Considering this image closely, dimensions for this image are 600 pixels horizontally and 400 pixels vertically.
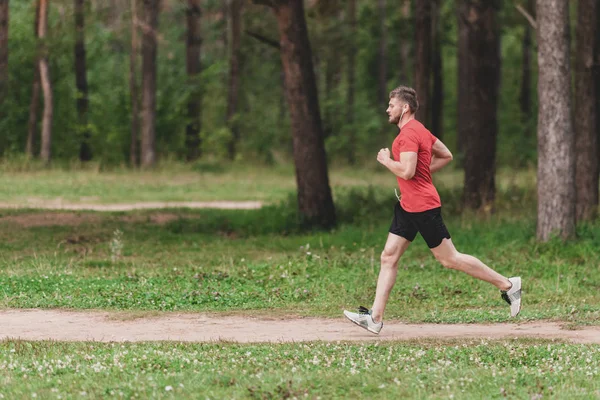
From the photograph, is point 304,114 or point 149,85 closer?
point 304,114

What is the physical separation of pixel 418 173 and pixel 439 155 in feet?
1.73

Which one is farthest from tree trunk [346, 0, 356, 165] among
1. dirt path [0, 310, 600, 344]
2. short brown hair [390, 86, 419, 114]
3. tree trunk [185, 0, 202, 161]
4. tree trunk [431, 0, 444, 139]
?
short brown hair [390, 86, 419, 114]

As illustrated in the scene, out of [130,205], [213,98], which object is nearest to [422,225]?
[130,205]

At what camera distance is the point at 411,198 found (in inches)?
400

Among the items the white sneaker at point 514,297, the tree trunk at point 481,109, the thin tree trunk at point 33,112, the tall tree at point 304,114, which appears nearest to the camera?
the white sneaker at point 514,297

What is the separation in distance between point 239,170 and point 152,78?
4.17m

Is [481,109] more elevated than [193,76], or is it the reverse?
[193,76]

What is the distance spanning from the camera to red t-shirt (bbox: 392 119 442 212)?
1000cm

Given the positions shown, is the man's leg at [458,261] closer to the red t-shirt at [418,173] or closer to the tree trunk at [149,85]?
the red t-shirt at [418,173]

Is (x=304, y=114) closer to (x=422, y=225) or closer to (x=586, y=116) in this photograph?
(x=586, y=116)

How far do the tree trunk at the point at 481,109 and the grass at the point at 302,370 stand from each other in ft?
38.1

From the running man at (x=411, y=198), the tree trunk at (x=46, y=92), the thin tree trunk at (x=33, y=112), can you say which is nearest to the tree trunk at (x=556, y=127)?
the running man at (x=411, y=198)

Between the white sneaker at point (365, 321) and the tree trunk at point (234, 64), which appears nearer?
the white sneaker at point (365, 321)

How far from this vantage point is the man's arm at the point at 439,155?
1040 centimetres
